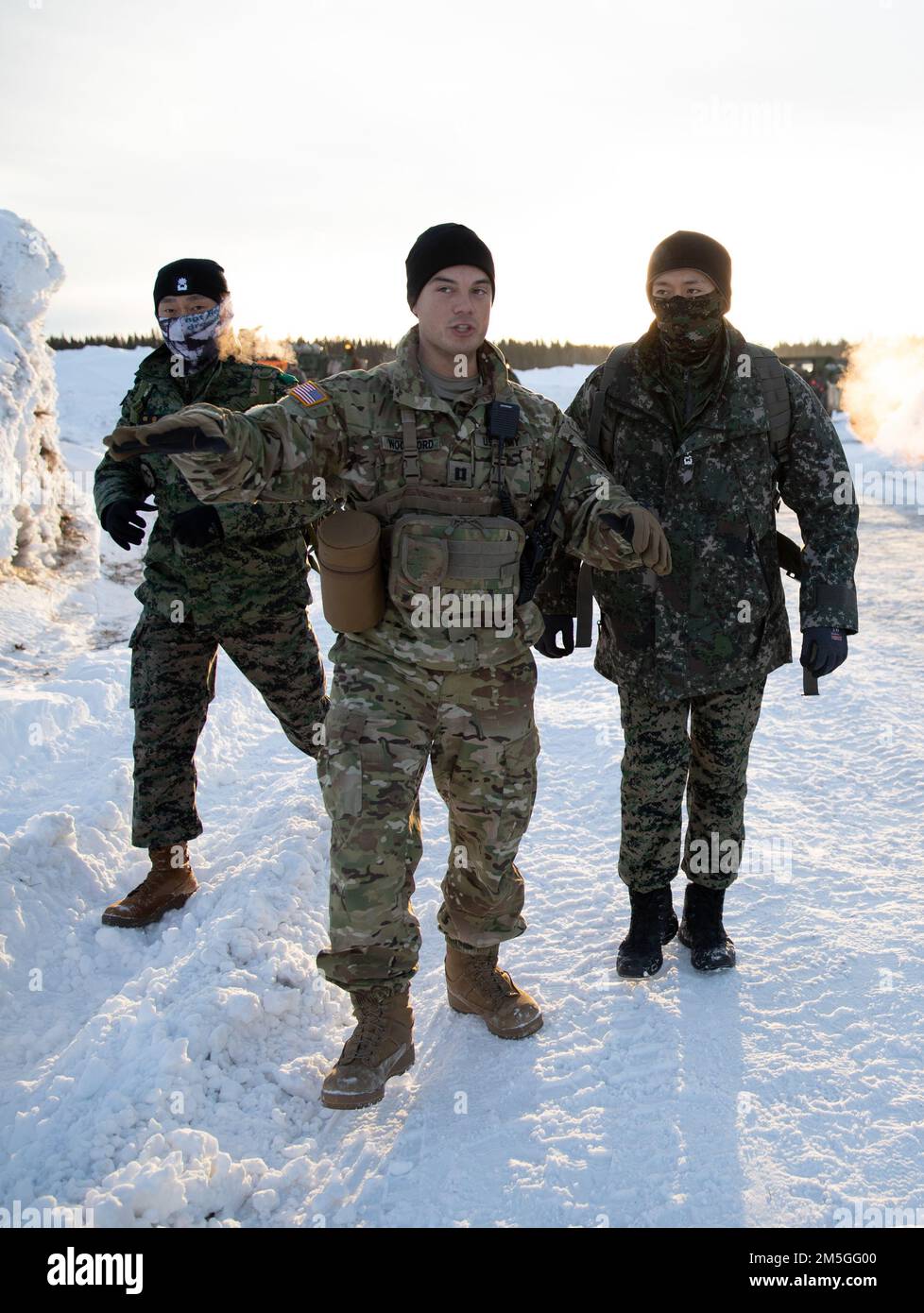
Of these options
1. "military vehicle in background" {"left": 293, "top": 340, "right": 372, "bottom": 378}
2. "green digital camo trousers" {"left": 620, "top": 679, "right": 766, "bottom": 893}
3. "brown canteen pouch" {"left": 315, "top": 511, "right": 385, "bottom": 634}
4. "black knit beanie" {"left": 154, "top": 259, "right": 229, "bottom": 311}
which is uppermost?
"military vehicle in background" {"left": 293, "top": 340, "right": 372, "bottom": 378}

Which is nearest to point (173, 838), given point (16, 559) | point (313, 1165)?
point (313, 1165)

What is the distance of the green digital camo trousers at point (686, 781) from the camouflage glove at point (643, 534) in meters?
0.60

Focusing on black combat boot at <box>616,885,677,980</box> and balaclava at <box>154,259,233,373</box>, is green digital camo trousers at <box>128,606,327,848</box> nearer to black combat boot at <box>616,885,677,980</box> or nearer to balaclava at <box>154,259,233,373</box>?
balaclava at <box>154,259,233,373</box>

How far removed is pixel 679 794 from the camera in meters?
3.23

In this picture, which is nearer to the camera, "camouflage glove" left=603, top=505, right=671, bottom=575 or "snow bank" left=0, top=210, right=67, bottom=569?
"camouflage glove" left=603, top=505, right=671, bottom=575

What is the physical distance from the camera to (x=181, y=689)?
3756mm

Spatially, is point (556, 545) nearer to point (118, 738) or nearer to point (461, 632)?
point (461, 632)

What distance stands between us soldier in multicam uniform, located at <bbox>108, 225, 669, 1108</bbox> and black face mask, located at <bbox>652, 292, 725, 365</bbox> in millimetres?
487

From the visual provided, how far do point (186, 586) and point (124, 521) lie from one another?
0.41 m

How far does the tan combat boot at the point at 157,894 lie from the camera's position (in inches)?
146

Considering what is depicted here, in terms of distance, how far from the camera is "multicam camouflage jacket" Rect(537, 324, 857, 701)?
304 cm

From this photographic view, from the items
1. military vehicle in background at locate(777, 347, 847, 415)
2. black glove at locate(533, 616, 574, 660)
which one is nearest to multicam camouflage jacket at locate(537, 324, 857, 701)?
black glove at locate(533, 616, 574, 660)

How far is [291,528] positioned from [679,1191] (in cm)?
261

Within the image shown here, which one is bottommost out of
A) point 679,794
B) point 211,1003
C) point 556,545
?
point 211,1003
